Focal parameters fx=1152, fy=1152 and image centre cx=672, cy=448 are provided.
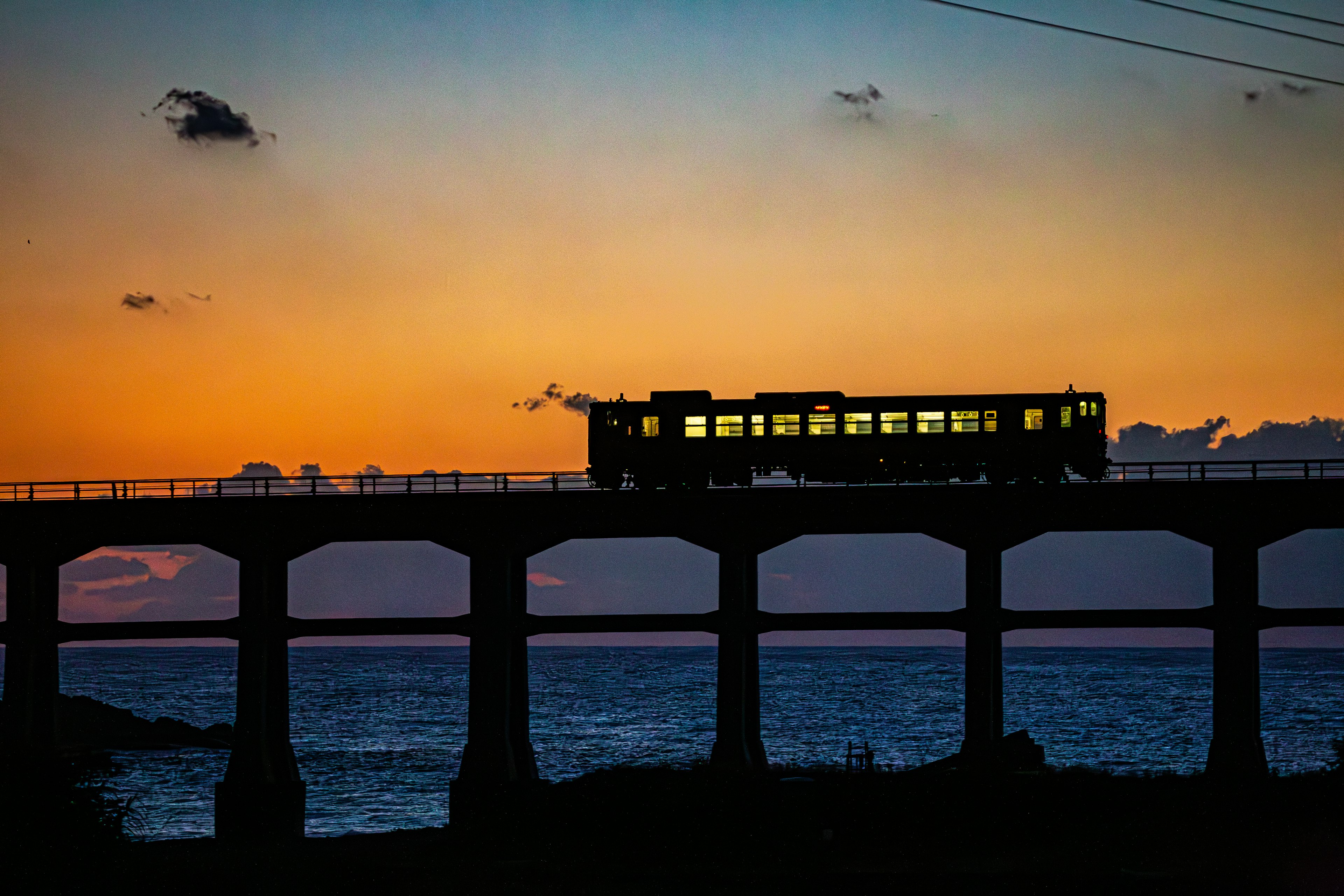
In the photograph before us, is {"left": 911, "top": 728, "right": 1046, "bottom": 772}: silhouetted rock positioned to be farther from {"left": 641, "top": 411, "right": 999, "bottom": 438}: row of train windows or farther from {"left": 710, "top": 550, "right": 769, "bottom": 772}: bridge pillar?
{"left": 641, "top": 411, "right": 999, "bottom": 438}: row of train windows

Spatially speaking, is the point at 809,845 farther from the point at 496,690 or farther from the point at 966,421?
the point at 966,421

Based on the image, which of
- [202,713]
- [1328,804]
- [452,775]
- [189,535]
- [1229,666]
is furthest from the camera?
[202,713]

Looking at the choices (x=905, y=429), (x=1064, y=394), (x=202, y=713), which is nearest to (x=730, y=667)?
(x=905, y=429)

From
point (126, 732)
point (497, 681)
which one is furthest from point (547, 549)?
point (126, 732)

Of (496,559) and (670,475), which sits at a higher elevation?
(670,475)

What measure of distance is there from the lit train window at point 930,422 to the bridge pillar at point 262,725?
20.6 metres

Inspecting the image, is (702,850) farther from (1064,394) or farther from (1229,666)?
(1064,394)

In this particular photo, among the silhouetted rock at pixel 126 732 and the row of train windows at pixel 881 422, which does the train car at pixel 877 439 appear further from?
the silhouetted rock at pixel 126 732

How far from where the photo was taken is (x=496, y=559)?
35094 mm

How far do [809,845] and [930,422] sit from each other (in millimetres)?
14468

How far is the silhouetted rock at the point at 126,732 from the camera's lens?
73.7 m

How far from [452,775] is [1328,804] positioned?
173ft

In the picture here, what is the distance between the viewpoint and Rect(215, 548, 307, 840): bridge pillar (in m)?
34.6

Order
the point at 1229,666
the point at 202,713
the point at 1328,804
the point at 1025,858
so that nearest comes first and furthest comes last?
the point at 1025,858, the point at 1328,804, the point at 1229,666, the point at 202,713
